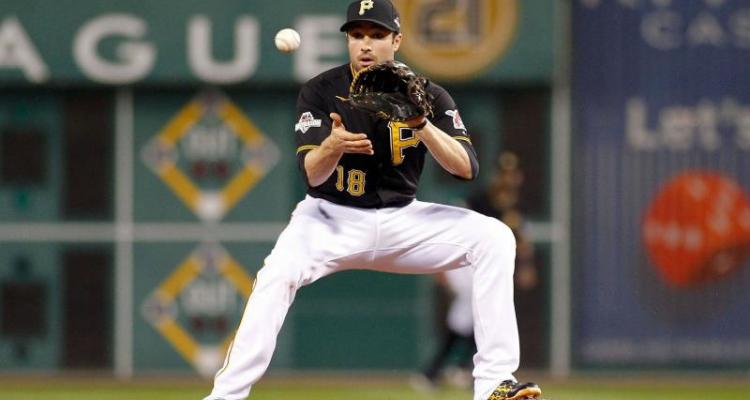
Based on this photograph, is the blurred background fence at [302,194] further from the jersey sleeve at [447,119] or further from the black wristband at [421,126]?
the black wristband at [421,126]

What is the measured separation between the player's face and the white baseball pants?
742 mm

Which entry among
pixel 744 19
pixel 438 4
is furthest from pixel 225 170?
pixel 744 19

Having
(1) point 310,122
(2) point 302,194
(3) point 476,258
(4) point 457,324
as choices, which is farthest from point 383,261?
(2) point 302,194

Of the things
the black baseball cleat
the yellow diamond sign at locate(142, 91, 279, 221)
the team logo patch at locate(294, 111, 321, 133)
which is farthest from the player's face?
the yellow diamond sign at locate(142, 91, 279, 221)

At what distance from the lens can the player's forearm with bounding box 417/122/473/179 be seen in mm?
6941

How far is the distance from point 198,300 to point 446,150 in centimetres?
825

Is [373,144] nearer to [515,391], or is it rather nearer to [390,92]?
[390,92]

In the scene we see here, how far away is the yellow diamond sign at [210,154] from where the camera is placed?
14859 mm

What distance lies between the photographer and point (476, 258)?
7301 mm

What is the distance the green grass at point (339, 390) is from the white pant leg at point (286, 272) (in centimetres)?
490

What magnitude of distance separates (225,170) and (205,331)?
1577mm

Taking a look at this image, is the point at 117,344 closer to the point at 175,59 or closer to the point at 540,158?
the point at 175,59

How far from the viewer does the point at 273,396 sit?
41.3 feet

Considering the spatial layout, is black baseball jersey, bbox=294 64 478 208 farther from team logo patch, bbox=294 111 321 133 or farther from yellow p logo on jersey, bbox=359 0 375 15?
yellow p logo on jersey, bbox=359 0 375 15
